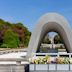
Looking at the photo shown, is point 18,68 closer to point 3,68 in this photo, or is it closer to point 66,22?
point 3,68

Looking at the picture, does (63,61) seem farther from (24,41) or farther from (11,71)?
(24,41)

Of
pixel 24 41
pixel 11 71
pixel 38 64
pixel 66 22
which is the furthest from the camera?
pixel 24 41

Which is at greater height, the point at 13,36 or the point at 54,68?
the point at 13,36

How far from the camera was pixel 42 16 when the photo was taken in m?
21.9

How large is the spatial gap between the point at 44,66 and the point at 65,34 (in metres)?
10.5

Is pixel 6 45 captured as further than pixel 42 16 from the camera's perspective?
Yes

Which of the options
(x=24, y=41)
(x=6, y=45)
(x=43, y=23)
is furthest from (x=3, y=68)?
(x=24, y=41)

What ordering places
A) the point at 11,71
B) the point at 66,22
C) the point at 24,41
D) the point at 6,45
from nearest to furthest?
the point at 11,71 → the point at 66,22 → the point at 6,45 → the point at 24,41

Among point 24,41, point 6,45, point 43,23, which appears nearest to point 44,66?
point 43,23

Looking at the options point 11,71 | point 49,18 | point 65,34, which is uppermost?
point 49,18

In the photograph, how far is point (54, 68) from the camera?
1198 centimetres

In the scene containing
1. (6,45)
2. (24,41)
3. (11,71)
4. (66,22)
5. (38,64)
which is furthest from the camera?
(24,41)

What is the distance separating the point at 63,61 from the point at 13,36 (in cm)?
4596

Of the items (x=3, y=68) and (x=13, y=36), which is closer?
(x=3, y=68)
